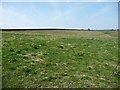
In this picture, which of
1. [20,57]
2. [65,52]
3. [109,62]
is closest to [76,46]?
[65,52]

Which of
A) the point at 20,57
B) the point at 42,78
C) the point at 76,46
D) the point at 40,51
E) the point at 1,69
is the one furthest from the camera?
the point at 76,46

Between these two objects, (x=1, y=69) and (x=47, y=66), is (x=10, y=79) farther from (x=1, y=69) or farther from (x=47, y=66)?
(x=47, y=66)

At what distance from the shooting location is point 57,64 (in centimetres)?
2975

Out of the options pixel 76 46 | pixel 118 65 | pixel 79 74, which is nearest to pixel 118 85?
pixel 79 74

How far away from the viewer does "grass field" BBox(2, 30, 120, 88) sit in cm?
2547

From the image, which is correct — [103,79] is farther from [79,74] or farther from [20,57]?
[20,57]

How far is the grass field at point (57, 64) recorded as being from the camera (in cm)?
2547

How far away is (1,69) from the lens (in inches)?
1117

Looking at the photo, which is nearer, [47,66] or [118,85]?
[118,85]

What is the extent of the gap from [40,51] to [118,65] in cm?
993

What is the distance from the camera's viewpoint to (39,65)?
1152 inches

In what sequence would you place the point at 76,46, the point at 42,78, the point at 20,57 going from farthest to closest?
1. the point at 76,46
2. the point at 20,57
3. the point at 42,78

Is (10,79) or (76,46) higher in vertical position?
(76,46)

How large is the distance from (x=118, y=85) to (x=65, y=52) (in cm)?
1017
